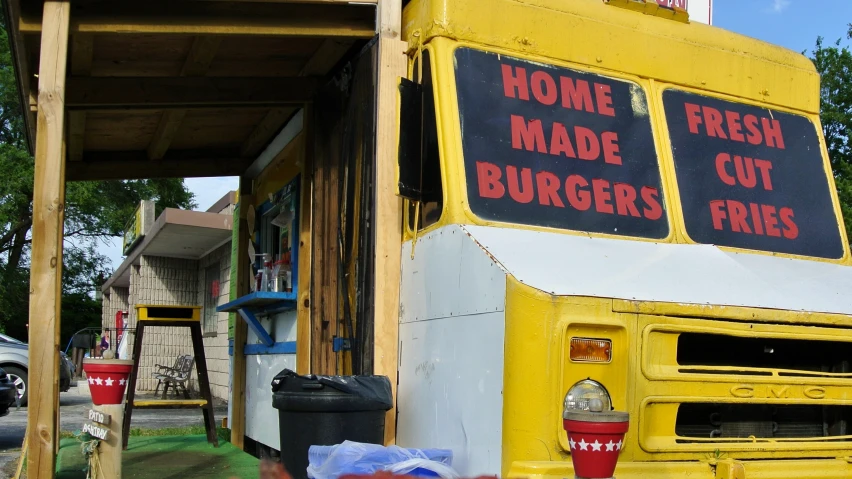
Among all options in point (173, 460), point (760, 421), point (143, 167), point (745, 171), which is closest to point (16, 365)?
point (143, 167)

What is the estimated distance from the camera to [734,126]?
4887 millimetres

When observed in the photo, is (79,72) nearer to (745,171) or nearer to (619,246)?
(619,246)

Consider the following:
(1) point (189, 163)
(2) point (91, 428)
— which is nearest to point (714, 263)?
(2) point (91, 428)

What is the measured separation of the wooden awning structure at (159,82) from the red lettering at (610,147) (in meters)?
1.06

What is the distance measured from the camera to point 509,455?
3334mm

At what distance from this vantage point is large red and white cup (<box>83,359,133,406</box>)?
440cm

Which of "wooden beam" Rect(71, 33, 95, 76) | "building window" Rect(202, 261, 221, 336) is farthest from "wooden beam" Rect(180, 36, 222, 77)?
"building window" Rect(202, 261, 221, 336)

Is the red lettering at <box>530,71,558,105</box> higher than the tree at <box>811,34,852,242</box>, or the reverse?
the tree at <box>811,34,852,242</box>

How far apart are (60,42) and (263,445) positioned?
12.1ft

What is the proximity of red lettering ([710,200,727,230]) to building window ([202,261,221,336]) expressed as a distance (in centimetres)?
1368

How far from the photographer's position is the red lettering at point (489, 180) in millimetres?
4008

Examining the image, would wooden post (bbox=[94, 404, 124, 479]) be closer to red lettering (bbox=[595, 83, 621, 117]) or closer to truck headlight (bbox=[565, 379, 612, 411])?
truck headlight (bbox=[565, 379, 612, 411])

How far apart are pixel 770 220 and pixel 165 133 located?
4.60m

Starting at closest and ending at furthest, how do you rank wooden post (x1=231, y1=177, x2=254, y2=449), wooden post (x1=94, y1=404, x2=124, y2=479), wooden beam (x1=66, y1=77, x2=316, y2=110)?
wooden post (x1=94, y1=404, x2=124, y2=479), wooden beam (x1=66, y1=77, x2=316, y2=110), wooden post (x1=231, y1=177, x2=254, y2=449)
